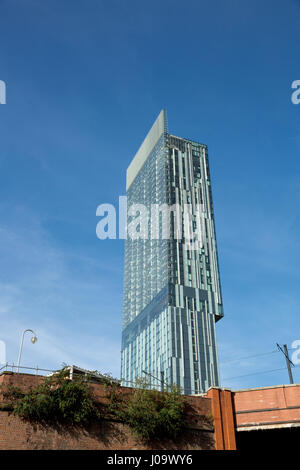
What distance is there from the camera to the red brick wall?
24812 millimetres

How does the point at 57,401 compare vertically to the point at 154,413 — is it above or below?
above

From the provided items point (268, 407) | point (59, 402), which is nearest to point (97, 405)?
point (59, 402)

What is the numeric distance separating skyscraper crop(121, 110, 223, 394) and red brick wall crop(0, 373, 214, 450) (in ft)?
256

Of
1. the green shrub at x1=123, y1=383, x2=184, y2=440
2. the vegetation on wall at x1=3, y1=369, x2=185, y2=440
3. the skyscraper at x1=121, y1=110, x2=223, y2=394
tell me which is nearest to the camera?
the vegetation on wall at x1=3, y1=369, x2=185, y2=440

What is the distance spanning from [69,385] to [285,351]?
94.0 ft

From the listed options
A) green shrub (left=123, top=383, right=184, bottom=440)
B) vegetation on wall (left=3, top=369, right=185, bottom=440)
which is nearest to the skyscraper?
green shrub (left=123, top=383, right=184, bottom=440)

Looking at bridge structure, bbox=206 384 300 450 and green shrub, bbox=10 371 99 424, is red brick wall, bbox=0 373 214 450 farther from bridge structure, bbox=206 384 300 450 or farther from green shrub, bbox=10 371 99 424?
bridge structure, bbox=206 384 300 450

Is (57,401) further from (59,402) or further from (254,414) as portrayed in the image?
(254,414)

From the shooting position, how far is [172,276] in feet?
405

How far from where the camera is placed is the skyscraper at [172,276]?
114625 mm

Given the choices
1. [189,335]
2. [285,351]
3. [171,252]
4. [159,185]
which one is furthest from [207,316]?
[285,351]

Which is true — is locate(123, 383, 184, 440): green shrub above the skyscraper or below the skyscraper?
below

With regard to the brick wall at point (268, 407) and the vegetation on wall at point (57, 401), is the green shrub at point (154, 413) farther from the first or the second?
the brick wall at point (268, 407)

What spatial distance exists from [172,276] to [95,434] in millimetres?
97089
